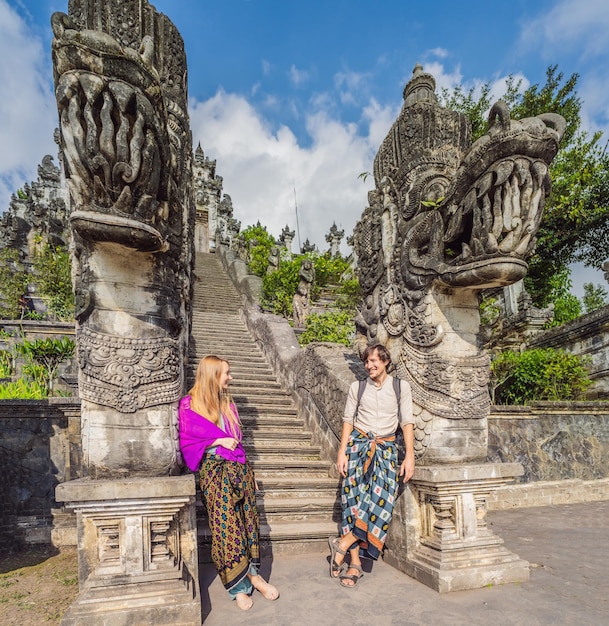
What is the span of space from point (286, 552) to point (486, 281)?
294 centimetres

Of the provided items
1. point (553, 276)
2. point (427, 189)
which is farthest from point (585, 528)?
point (553, 276)

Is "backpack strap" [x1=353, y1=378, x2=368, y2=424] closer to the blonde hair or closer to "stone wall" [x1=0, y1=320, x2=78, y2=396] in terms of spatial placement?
the blonde hair

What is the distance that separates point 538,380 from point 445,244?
262 inches

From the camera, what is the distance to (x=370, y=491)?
10.8 ft

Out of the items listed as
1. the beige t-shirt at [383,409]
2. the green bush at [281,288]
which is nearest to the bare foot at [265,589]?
the beige t-shirt at [383,409]

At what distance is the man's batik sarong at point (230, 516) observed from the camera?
292 cm

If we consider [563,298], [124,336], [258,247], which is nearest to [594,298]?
[563,298]

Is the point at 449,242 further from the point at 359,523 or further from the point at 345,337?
the point at 345,337

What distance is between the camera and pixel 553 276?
19328 mm

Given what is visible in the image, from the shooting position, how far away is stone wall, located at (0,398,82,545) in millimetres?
4859

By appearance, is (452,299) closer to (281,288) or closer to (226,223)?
(281,288)

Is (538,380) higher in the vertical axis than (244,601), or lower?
higher

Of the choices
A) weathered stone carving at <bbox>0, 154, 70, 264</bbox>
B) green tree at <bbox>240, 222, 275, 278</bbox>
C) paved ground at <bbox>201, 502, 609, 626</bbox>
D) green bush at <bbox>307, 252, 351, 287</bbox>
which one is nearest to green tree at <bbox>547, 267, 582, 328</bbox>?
green bush at <bbox>307, 252, 351, 287</bbox>

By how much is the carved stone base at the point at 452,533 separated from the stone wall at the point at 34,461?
386 centimetres
